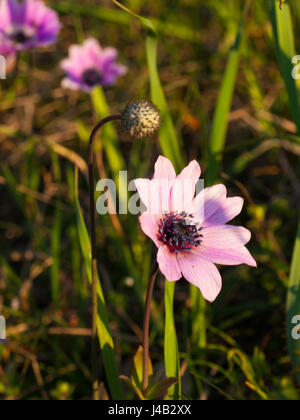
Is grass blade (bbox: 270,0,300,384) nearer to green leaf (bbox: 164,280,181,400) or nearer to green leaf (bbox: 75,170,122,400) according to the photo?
green leaf (bbox: 164,280,181,400)

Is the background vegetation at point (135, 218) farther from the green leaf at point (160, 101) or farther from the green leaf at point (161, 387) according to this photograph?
the green leaf at point (161, 387)

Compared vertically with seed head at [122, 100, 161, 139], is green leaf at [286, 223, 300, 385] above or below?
below

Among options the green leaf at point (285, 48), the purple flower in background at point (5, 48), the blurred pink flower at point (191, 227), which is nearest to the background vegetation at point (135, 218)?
the green leaf at point (285, 48)

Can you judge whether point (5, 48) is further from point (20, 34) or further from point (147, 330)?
point (147, 330)

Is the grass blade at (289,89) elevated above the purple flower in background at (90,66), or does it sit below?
below

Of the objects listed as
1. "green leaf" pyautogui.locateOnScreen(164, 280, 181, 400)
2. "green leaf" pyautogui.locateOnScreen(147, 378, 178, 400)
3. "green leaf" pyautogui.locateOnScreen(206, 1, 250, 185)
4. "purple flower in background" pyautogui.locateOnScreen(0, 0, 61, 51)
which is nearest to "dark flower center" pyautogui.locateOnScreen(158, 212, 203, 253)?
"green leaf" pyautogui.locateOnScreen(164, 280, 181, 400)

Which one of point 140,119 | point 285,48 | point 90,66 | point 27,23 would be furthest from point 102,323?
point 27,23
